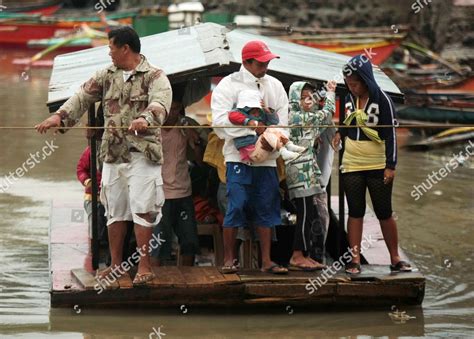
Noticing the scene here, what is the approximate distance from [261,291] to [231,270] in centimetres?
29

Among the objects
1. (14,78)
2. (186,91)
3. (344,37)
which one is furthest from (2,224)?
(14,78)

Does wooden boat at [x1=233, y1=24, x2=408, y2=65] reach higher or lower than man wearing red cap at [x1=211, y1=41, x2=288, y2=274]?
lower

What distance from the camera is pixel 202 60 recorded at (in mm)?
8758

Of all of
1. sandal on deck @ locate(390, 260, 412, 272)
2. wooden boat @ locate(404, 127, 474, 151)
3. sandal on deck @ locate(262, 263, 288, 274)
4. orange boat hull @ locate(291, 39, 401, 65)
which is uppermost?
sandal on deck @ locate(262, 263, 288, 274)

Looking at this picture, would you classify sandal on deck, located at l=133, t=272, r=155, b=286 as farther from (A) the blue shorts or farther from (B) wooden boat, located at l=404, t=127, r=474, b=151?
(B) wooden boat, located at l=404, t=127, r=474, b=151

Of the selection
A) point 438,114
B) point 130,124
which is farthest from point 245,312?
point 438,114

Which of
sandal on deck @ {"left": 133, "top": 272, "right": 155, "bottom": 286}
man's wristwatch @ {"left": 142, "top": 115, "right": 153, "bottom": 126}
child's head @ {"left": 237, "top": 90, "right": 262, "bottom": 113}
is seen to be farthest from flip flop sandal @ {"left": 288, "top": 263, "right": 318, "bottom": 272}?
man's wristwatch @ {"left": 142, "top": 115, "right": 153, "bottom": 126}

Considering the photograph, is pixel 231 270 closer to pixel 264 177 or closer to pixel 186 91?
pixel 264 177

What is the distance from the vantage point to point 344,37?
2303 cm

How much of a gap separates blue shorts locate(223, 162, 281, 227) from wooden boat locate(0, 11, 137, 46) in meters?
23.2

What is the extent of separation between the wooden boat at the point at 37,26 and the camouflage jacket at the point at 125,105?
76.3 feet

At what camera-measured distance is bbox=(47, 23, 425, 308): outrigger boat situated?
8.31 meters

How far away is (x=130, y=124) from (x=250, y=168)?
99 cm

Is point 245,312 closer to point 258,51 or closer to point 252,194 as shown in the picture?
point 252,194
